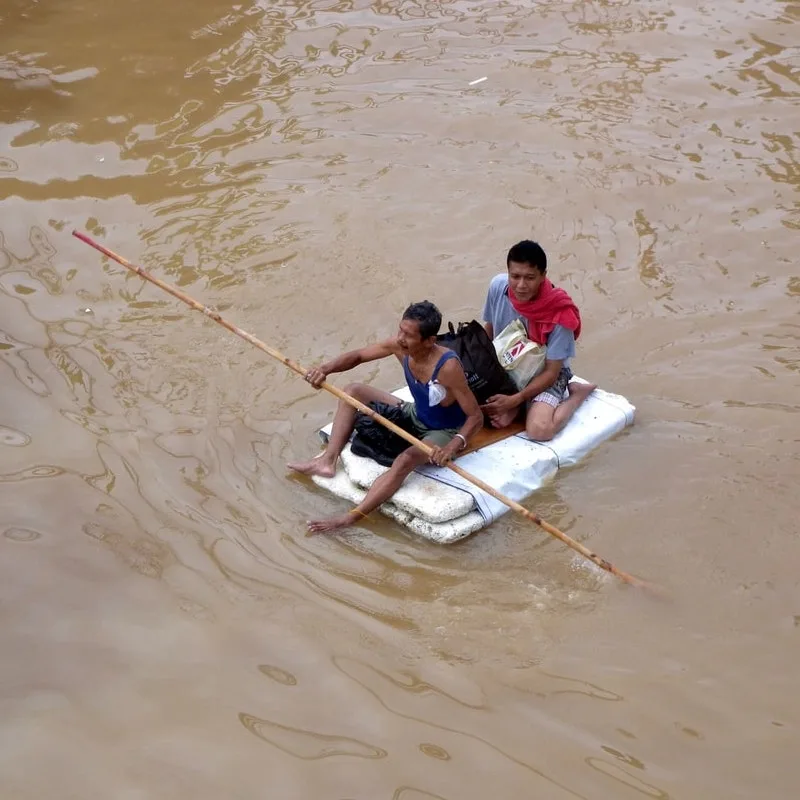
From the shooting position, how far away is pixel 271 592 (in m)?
4.10

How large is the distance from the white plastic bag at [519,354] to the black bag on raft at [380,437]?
60cm

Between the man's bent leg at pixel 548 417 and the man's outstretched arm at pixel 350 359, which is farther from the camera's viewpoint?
the man's bent leg at pixel 548 417

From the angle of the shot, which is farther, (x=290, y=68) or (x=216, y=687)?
(x=290, y=68)

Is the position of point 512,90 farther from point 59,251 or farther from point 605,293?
point 59,251

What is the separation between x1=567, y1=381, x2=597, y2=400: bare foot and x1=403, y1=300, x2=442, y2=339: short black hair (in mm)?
1139

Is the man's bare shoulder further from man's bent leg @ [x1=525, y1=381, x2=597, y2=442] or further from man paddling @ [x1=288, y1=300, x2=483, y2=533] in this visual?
man's bent leg @ [x1=525, y1=381, x2=597, y2=442]

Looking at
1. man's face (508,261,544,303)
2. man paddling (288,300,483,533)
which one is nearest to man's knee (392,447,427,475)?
man paddling (288,300,483,533)

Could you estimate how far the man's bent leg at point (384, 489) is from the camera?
179 inches

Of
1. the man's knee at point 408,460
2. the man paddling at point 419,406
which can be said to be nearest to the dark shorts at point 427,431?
the man paddling at point 419,406

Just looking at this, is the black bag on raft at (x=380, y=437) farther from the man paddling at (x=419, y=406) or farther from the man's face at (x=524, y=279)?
the man's face at (x=524, y=279)

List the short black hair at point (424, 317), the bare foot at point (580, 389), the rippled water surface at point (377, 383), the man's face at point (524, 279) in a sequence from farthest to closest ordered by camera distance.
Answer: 1. the bare foot at point (580, 389)
2. the man's face at point (524, 279)
3. the short black hair at point (424, 317)
4. the rippled water surface at point (377, 383)

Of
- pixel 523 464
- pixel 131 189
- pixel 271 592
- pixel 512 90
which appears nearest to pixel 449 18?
pixel 512 90

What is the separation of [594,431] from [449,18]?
528 centimetres

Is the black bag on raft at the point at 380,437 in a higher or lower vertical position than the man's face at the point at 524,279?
lower
